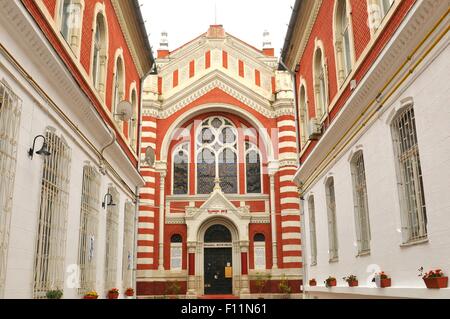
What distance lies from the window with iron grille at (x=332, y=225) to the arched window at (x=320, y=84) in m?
2.34

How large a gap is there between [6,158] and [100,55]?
697 cm

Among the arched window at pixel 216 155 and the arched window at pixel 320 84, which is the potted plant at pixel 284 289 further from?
the arched window at pixel 320 84

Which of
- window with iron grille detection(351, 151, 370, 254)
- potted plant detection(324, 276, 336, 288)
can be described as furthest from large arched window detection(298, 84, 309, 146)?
window with iron grille detection(351, 151, 370, 254)

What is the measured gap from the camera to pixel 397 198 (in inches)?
356

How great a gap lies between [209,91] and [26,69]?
2192 cm

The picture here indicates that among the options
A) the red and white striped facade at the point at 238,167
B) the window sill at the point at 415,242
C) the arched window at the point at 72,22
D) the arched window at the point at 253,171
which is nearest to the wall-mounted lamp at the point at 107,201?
the arched window at the point at 72,22

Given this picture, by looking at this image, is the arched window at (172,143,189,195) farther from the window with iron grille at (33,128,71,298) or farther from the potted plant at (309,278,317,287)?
the window with iron grille at (33,128,71,298)

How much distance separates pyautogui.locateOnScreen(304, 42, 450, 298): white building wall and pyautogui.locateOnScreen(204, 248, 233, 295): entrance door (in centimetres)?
1377

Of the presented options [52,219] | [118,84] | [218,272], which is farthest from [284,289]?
[52,219]

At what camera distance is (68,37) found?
10805 mm

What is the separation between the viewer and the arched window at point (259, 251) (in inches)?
1070

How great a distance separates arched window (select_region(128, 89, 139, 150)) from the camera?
18.1 meters
